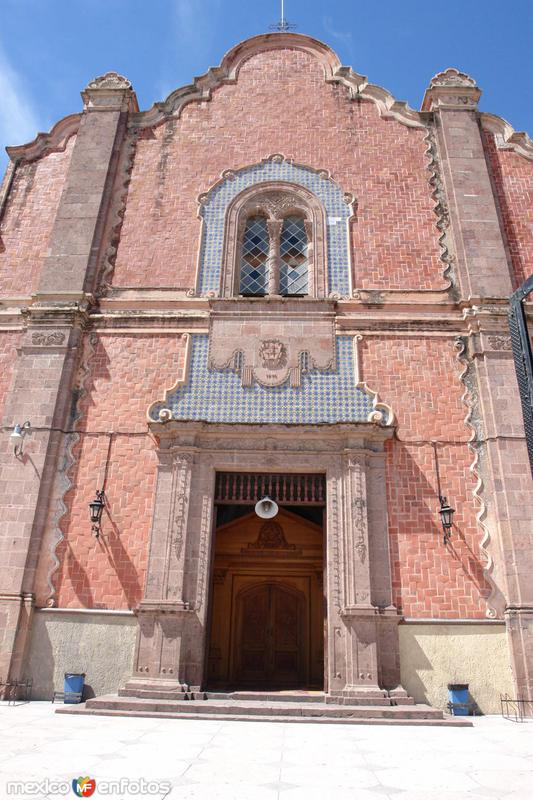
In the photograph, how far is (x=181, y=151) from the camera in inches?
507

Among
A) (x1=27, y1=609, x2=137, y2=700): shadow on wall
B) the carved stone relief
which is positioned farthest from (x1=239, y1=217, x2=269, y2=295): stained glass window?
(x1=27, y1=609, x2=137, y2=700): shadow on wall

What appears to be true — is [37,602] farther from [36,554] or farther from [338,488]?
[338,488]

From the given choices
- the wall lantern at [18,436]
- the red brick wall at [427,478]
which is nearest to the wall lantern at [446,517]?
the red brick wall at [427,478]

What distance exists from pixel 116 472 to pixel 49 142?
831 cm

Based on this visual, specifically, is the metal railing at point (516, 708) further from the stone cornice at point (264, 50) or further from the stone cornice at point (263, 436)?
the stone cornice at point (264, 50)

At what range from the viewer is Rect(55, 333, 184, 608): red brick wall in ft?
29.5

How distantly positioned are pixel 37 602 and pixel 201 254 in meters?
6.92

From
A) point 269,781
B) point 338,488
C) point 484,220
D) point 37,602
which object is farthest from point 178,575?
point 484,220

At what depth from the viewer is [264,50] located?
14.1 meters

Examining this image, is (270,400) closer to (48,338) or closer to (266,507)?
(266,507)

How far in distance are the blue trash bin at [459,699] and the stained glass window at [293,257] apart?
7174 millimetres

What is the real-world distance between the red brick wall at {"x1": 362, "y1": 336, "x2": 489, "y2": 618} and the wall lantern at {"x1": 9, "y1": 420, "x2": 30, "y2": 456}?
590 cm

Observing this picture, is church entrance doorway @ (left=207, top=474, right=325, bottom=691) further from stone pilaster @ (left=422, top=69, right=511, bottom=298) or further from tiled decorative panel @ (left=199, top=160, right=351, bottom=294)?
stone pilaster @ (left=422, top=69, right=511, bottom=298)

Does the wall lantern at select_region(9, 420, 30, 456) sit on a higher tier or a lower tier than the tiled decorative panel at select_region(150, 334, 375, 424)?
lower
